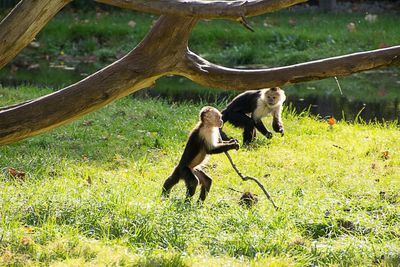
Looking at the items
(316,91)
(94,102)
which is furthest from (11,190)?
(316,91)

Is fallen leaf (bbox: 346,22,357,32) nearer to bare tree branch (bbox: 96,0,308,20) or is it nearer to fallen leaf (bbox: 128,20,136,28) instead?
fallen leaf (bbox: 128,20,136,28)

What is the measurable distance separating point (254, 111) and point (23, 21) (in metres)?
4.72

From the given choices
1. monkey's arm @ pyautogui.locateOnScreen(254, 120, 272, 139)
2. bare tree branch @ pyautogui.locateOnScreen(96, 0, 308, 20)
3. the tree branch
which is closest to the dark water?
monkey's arm @ pyautogui.locateOnScreen(254, 120, 272, 139)

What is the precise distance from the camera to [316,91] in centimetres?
1539

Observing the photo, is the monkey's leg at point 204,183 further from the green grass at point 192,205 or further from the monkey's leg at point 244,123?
the monkey's leg at point 244,123

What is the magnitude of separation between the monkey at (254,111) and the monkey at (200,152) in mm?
2669

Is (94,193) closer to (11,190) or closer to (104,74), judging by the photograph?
(11,190)

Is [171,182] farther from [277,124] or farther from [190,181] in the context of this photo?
[277,124]

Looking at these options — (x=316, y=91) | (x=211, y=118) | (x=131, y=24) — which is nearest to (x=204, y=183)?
(x=211, y=118)

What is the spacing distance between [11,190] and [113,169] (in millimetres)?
1698

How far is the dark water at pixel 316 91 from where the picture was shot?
523 inches

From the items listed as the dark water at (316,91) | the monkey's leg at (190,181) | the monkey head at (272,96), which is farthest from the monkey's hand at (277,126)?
the monkey's leg at (190,181)

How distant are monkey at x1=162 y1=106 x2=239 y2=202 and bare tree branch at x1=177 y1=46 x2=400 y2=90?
0.92 m

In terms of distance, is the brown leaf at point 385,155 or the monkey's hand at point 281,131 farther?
the monkey's hand at point 281,131
